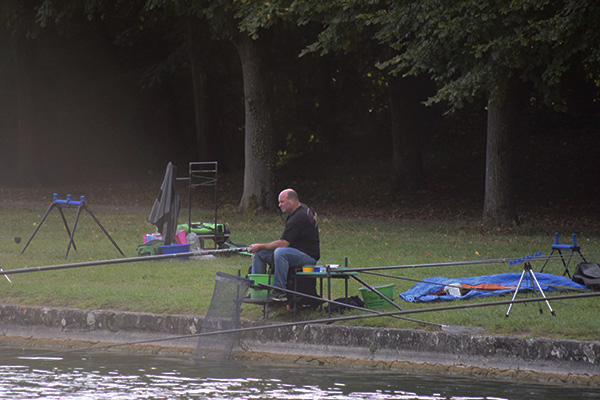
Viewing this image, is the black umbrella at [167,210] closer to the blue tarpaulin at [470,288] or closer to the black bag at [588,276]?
the blue tarpaulin at [470,288]

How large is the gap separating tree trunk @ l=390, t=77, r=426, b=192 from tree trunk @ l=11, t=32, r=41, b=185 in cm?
1233

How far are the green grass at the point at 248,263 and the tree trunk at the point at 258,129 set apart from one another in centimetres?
86

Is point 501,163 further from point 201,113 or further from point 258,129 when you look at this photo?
point 201,113

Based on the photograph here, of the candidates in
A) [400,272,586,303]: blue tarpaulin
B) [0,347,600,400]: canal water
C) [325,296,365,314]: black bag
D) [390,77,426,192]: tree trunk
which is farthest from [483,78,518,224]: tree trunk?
[0,347,600,400]: canal water

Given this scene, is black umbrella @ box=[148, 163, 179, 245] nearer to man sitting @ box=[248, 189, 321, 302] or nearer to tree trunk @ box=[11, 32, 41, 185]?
man sitting @ box=[248, 189, 321, 302]

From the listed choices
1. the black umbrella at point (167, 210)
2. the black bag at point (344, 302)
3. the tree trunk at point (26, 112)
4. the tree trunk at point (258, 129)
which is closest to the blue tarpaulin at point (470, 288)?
the black bag at point (344, 302)

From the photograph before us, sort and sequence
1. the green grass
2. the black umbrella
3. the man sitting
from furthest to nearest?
the black umbrella → the man sitting → the green grass

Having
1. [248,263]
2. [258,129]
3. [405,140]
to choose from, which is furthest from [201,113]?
[248,263]

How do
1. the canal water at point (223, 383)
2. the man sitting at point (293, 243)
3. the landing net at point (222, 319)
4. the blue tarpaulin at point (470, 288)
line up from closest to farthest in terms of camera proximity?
the canal water at point (223, 383)
the landing net at point (222, 319)
the man sitting at point (293, 243)
the blue tarpaulin at point (470, 288)

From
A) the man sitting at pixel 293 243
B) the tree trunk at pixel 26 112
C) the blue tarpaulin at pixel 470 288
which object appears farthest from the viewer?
the tree trunk at pixel 26 112

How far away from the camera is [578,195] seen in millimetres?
25531

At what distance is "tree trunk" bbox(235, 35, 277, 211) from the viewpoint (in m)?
21.1

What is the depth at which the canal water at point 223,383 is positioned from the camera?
6828mm

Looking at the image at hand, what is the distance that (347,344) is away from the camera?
8281mm
